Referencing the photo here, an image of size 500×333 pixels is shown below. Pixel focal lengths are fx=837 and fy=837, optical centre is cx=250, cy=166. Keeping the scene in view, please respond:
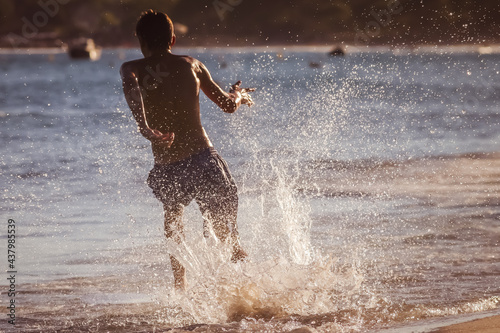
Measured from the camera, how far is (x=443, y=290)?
572 centimetres

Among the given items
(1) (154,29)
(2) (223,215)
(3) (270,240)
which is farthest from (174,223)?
(3) (270,240)

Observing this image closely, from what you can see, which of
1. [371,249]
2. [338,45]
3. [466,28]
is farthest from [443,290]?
[338,45]

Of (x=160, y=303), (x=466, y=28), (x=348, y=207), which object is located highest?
(x=466, y=28)

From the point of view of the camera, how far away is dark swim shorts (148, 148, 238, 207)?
5.09 metres

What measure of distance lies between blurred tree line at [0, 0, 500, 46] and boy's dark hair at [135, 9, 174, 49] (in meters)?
78.8

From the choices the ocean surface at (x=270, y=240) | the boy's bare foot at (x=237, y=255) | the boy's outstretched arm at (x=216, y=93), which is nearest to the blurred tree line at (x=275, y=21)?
the ocean surface at (x=270, y=240)

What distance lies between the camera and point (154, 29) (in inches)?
200

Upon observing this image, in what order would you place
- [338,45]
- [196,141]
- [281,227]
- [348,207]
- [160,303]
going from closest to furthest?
[196,141] → [160,303] → [281,227] → [348,207] → [338,45]

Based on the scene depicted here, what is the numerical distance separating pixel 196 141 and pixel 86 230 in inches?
110

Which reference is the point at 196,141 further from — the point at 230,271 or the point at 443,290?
the point at 443,290

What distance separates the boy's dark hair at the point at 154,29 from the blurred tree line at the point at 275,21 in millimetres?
78813

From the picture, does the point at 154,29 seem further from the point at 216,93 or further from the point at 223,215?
the point at 223,215

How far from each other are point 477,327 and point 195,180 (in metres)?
1.85

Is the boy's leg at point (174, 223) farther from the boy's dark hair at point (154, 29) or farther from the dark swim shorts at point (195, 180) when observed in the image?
the boy's dark hair at point (154, 29)
